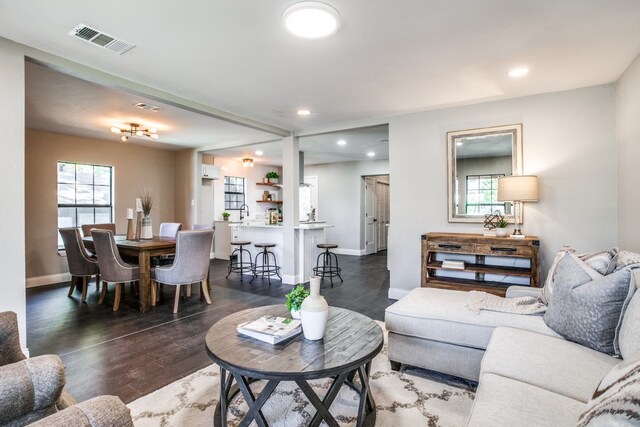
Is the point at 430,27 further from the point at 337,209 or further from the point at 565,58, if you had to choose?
the point at 337,209

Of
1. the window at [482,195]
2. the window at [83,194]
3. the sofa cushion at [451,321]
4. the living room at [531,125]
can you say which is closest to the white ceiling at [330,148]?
the living room at [531,125]

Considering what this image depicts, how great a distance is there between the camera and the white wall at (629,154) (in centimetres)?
269

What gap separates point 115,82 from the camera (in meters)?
3.06

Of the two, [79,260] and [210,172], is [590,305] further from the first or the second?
[210,172]

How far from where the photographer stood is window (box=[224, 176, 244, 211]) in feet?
27.8

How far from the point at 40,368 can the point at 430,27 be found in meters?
2.71

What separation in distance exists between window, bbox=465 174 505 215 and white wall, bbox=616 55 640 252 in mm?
1021

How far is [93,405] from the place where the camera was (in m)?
0.85

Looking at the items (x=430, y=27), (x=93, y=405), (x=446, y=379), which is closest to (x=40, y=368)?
(x=93, y=405)

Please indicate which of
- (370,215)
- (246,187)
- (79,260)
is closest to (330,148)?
(370,215)

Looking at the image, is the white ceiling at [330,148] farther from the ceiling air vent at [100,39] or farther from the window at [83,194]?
the ceiling air vent at [100,39]

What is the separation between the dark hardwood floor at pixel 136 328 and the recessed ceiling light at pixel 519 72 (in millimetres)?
2727

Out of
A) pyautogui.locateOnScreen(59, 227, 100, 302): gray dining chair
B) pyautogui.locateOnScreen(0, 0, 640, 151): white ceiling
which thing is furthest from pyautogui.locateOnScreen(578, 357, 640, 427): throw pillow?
pyautogui.locateOnScreen(59, 227, 100, 302): gray dining chair

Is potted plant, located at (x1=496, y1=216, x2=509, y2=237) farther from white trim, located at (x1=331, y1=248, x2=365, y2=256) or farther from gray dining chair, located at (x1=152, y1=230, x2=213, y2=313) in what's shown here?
white trim, located at (x1=331, y1=248, x2=365, y2=256)
